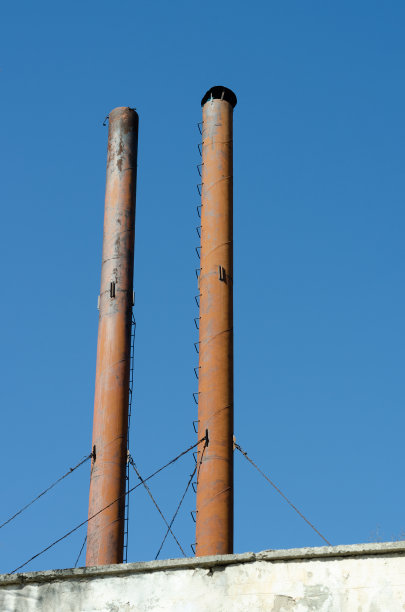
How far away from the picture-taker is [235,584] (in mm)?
11305

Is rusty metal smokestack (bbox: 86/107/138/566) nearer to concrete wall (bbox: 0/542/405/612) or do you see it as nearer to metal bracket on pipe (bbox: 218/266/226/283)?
metal bracket on pipe (bbox: 218/266/226/283)

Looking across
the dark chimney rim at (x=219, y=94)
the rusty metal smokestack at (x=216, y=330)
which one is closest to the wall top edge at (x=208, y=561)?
the rusty metal smokestack at (x=216, y=330)

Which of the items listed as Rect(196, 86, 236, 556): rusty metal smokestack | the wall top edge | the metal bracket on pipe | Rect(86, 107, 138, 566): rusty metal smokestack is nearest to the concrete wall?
the wall top edge

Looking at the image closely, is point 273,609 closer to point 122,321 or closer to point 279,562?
point 279,562

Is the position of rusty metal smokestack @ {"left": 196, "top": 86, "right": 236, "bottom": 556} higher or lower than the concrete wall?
higher

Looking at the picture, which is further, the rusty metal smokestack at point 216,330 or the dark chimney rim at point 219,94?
the dark chimney rim at point 219,94

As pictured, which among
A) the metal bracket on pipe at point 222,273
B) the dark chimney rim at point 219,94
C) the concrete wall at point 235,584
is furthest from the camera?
the dark chimney rim at point 219,94

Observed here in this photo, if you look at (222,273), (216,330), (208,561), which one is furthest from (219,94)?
(208,561)

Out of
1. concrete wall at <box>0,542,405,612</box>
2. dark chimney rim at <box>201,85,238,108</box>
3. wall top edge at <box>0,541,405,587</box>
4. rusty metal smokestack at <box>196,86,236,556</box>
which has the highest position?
dark chimney rim at <box>201,85,238,108</box>

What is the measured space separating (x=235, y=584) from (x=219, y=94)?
1037 centimetres

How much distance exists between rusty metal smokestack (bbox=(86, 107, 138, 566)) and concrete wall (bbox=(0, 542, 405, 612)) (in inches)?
180

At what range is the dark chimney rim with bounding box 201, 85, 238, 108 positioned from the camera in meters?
19.3

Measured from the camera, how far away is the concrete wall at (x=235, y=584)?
10.8 m

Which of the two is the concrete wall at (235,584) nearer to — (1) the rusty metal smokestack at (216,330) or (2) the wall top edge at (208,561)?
(2) the wall top edge at (208,561)
